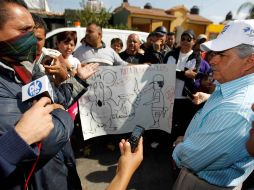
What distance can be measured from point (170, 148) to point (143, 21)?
2141 centimetres

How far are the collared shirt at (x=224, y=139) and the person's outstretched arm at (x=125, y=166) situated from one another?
1.63 feet

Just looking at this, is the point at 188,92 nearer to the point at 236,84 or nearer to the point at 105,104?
the point at 105,104

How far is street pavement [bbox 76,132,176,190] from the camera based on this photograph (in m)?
3.33

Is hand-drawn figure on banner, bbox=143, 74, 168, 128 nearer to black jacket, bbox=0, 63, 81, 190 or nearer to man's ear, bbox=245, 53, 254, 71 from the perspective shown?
man's ear, bbox=245, 53, 254, 71

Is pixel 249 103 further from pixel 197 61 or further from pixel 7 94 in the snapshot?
pixel 197 61

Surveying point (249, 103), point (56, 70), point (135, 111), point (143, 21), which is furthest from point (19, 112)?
point (143, 21)

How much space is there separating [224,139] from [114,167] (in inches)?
99.7

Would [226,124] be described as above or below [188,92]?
above

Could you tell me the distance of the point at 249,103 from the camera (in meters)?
1.48

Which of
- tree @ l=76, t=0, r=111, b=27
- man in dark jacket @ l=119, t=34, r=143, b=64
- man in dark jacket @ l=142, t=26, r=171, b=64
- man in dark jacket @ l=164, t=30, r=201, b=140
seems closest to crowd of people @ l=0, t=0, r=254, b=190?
man in dark jacket @ l=164, t=30, r=201, b=140

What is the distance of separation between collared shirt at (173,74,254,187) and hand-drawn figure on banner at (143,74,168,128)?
2.23m

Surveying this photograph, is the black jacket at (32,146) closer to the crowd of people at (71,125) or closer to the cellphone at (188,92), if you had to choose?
the crowd of people at (71,125)

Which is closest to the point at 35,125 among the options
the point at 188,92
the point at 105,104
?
the point at 105,104

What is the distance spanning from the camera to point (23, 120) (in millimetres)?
1109
